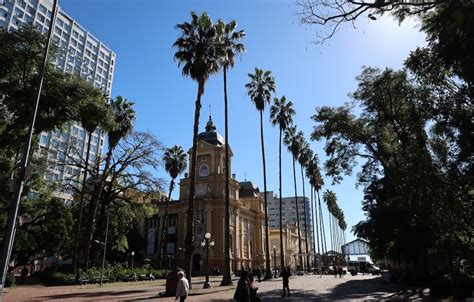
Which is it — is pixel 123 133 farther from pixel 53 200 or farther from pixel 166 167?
pixel 166 167

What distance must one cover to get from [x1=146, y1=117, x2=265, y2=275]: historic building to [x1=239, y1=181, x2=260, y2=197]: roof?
31.8ft

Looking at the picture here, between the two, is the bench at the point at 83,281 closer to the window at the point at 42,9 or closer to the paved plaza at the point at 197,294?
the paved plaza at the point at 197,294

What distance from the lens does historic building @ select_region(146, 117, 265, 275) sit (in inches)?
2392

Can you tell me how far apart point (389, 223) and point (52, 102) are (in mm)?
24007

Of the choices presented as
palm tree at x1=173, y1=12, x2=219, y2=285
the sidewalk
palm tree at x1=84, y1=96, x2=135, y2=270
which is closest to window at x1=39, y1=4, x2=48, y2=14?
palm tree at x1=84, y1=96, x2=135, y2=270

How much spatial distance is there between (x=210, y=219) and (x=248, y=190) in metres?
23.9

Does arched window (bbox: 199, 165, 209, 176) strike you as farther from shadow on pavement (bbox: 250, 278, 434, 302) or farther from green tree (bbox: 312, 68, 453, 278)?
shadow on pavement (bbox: 250, 278, 434, 302)

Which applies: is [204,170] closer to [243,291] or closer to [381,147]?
[381,147]

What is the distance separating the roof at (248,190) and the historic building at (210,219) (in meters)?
9.70

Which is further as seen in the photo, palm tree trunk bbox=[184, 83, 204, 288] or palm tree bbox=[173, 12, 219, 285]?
palm tree bbox=[173, 12, 219, 285]

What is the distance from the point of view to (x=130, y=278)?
3672cm

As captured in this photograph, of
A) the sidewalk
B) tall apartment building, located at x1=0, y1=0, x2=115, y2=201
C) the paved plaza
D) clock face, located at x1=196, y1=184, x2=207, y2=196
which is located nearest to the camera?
the sidewalk

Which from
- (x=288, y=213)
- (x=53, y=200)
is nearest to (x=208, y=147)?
(x=53, y=200)

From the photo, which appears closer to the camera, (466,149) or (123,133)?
(466,149)
